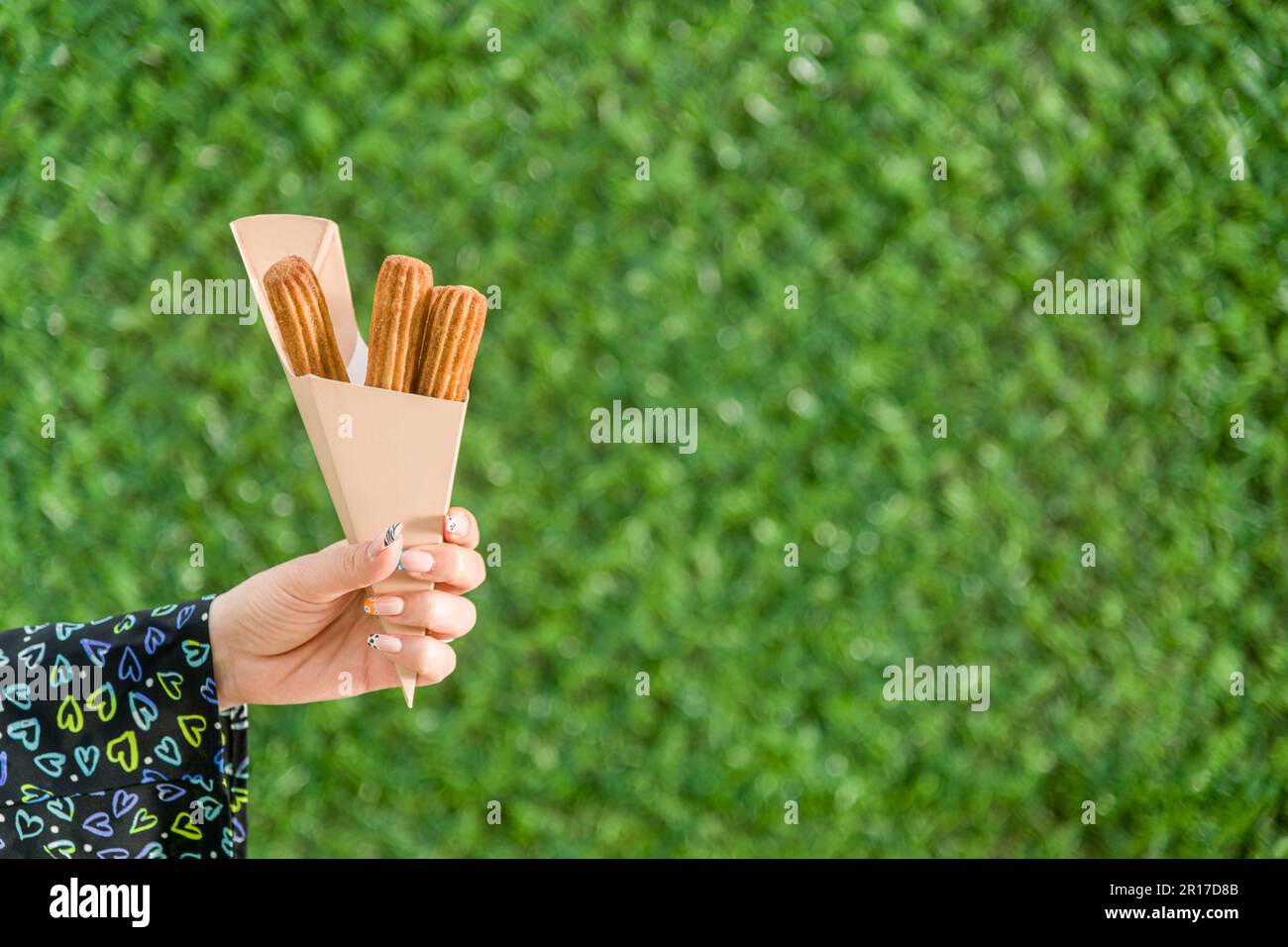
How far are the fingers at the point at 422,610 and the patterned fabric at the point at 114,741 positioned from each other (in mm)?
189

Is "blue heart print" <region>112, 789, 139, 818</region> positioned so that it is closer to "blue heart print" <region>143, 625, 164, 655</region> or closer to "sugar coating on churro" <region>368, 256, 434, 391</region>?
"blue heart print" <region>143, 625, 164, 655</region>

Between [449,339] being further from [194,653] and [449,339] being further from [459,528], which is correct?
[194,653]

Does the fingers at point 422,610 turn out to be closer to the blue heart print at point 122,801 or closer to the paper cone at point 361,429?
the paper cone at point 361,429

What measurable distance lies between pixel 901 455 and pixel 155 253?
3.79 ft

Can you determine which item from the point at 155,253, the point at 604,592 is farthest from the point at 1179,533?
the point at 155,253

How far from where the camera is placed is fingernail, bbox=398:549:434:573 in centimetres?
90

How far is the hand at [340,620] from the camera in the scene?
2.98ft

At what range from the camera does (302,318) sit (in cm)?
88

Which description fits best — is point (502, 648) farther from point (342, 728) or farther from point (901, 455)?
point (901, 455)

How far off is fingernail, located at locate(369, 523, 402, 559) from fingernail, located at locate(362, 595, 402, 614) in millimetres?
50

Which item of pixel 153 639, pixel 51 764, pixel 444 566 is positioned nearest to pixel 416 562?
pixel 444 566

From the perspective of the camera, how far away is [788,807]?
1.58 meters

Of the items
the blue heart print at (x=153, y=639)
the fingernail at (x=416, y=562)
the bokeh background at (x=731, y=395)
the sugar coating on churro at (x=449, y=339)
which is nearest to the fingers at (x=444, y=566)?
the fingernail at (x=416, y=562)

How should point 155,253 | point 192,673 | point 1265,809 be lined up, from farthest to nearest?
point 1265,809 → point 155,253 → point 192,673
